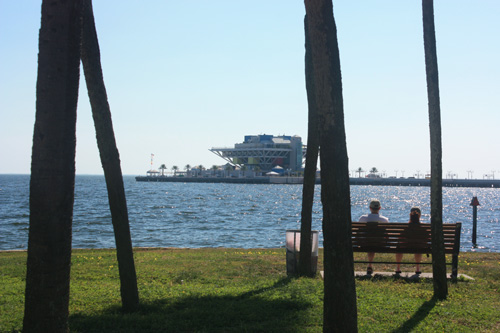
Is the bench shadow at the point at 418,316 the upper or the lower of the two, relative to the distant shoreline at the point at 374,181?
lower

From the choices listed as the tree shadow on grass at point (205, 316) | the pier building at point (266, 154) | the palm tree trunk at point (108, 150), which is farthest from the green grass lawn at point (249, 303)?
the pier building at point (266, 154)

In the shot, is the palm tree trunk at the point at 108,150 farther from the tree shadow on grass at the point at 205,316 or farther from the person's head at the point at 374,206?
the person's head at the point at 374,206

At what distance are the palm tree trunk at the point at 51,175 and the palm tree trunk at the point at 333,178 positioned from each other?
5.59 feet

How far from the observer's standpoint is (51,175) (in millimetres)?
3160

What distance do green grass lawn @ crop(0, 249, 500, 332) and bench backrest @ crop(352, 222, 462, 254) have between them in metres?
0.43

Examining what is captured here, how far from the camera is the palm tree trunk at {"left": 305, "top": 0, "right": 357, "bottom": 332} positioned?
3.68 m

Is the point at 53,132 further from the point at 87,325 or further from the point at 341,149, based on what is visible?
the point at 87,325

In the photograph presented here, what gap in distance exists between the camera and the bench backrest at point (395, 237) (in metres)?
7.12

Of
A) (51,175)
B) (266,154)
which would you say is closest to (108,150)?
(51,175)

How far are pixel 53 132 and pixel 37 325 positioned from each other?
1200mm

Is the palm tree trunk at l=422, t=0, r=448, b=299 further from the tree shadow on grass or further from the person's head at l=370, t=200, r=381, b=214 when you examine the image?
the person's head at l=370, t=200, r=381, b=214

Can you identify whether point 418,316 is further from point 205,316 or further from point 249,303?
point 205,316

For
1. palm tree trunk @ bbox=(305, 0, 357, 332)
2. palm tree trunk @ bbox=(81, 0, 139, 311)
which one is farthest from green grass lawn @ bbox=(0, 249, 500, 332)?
palm tree trunk @ bbox=(305, 0, 357, 332)

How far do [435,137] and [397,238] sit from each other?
1.91m
